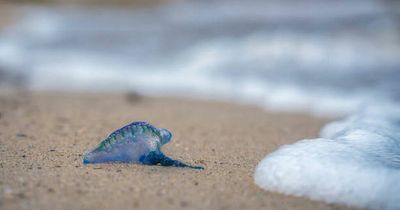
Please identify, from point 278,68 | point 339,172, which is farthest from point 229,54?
point 339,172

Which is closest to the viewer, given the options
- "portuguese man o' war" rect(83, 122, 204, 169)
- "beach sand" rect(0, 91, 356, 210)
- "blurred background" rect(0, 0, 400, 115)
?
"beach sand" rect(0, 91, 356, 210)

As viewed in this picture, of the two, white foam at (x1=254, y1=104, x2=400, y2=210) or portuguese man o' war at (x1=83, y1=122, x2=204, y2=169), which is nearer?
white foam at (x1=254, y1=104, x2=400, y2=210)

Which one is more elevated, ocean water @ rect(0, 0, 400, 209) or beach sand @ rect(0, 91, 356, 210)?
ocean water @ rect(0, 0, 400, 209)

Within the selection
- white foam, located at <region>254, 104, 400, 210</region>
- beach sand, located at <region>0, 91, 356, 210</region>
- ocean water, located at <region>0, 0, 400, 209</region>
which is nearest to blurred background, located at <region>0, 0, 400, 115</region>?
ocean water, located at <region>0, 0, 400, 209</region>

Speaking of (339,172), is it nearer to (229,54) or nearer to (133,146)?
(133,146)

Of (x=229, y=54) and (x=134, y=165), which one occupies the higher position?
(x=229, y=54)

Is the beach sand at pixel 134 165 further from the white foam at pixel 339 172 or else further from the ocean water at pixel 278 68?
the ocean water at pixel 278 68

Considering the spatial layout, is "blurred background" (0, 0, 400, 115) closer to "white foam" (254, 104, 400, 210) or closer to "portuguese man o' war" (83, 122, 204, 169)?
"white foam" (254, 104, 400, 210)

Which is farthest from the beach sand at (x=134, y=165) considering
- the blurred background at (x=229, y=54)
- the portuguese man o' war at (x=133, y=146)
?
the blurred background at (x=229, y=54)
